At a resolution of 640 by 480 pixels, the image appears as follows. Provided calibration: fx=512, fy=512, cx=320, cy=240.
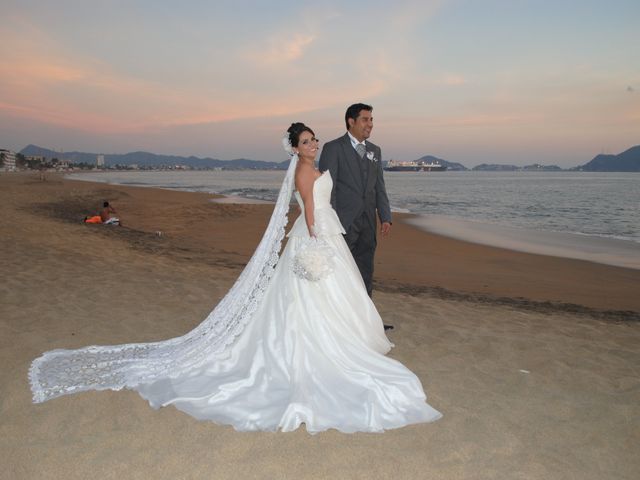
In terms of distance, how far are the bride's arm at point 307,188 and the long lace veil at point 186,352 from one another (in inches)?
5.9

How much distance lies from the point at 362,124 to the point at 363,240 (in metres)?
1.30

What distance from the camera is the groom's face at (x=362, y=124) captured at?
535 centimetres

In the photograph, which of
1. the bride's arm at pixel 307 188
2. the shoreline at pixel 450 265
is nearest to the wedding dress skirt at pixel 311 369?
the bride's arm at pixel 307 188

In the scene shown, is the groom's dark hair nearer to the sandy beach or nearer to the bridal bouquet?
the bridal bouquet

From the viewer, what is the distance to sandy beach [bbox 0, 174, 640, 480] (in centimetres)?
317

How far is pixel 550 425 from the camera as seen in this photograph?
3.76m

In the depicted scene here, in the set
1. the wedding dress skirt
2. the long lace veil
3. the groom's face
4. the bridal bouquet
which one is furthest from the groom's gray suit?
the bridal bouquet

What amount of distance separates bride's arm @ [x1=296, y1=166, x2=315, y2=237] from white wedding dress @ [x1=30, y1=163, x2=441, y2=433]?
14cm

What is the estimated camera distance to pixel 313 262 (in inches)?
166

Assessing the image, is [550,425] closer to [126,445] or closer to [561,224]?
[126,445]

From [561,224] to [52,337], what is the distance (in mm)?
22297

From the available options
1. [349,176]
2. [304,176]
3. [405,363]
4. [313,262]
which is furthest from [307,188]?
[405,363]

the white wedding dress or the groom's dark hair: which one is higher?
the groom's dark hair

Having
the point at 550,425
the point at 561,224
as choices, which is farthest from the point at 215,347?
the point at 561,224
